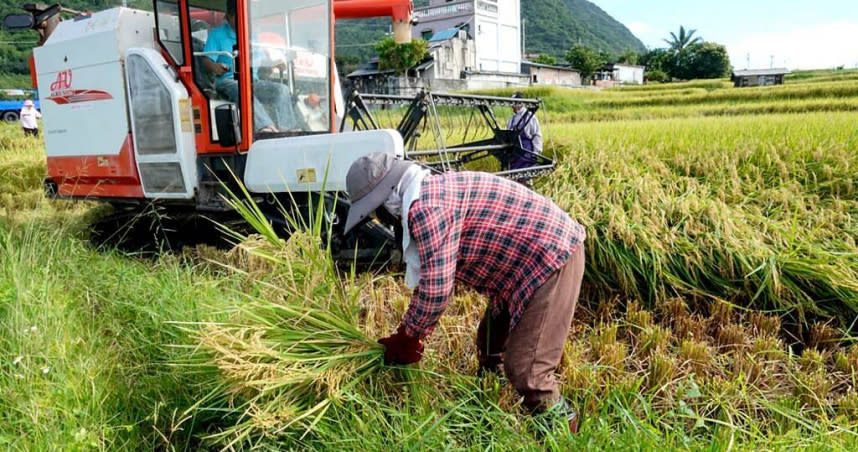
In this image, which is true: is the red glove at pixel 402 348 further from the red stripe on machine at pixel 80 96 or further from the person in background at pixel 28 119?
the person in background at pixel 28 119

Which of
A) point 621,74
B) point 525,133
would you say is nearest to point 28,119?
point 525,133

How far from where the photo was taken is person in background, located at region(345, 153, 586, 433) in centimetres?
221

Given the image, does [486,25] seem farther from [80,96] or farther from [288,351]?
[288,351]

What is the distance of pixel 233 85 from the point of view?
4.54m

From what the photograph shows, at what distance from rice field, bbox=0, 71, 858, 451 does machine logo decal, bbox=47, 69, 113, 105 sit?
1384mm

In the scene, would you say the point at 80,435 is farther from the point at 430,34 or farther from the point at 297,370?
the point at 430,34

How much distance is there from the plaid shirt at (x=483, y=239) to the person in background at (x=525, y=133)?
2.94 m

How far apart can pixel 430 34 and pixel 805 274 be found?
54837 millimetres

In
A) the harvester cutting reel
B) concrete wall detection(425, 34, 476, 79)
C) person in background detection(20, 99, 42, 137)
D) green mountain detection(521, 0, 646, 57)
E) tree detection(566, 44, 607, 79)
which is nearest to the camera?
the harvester cutting reel

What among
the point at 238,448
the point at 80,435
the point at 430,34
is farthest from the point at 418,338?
the point at 430,34

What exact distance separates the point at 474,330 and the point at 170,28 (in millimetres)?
3676

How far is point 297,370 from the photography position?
2295 millimetres

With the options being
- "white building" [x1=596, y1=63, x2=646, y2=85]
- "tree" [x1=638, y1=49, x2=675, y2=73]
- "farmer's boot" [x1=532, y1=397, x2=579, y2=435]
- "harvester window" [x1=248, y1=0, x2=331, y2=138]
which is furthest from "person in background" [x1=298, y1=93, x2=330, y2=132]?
"tree" [x1=638, y1=49, x2=675, y2=73]

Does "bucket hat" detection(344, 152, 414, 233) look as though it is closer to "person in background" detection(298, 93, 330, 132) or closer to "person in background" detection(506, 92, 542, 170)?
"person in background" detection(298, 93, 330, 132)
